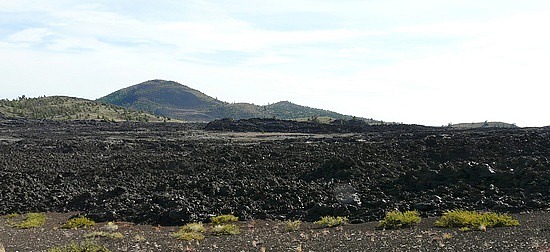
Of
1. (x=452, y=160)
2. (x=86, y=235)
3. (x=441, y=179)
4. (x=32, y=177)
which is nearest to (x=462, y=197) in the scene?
(x=441, y=179)

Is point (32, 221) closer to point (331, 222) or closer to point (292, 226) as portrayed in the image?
point (292, 226)

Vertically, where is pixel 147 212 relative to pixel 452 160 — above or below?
below

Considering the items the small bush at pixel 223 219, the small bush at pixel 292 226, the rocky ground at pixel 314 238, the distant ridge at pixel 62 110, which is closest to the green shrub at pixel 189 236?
the rocky ground at pixel 314 238

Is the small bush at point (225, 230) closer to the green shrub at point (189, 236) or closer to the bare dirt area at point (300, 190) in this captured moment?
the bare dirt area at point (300, 190)

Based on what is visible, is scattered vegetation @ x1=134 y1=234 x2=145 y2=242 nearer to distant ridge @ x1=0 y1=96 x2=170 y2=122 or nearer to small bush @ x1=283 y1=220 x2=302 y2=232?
small bush @ x1=283 y1=220 x2=302 y2=232

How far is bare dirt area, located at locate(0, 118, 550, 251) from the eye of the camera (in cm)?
1519

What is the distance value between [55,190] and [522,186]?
20.3 meters

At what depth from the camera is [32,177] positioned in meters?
27.0

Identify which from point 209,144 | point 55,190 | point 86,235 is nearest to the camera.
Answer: point 86,235

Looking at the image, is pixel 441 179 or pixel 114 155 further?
pixel 114 155

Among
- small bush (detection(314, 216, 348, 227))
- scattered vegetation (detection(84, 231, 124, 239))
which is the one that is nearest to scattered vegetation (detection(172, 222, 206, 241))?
scattered vegetation (detection(84, 231, 124, 239))

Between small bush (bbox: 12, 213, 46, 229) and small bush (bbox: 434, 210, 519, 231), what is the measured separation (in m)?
14.3

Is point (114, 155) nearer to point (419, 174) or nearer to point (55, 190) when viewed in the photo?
point (55, 190)

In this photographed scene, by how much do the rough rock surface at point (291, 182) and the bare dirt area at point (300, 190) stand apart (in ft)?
0.18
